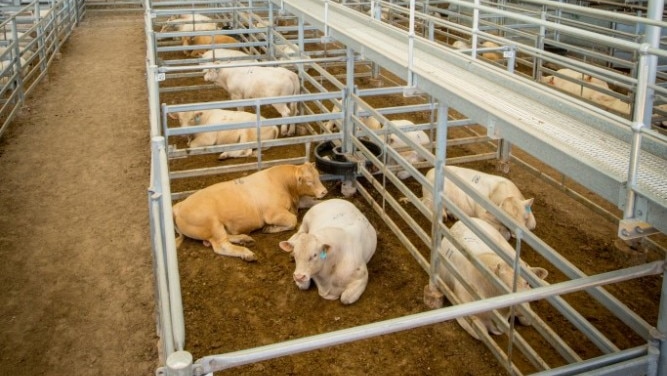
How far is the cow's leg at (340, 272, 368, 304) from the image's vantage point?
5465mm

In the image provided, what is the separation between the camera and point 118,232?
6.67m

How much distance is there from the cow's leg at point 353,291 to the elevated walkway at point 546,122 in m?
1.64

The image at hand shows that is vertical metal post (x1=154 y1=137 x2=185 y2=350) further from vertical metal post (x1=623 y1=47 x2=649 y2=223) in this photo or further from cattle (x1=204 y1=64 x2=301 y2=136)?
cattle (x1=204 y1=64 x2=301 y2=136)

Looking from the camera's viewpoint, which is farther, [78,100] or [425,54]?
[78,100]

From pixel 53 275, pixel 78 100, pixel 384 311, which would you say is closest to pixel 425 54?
pixel 384 311

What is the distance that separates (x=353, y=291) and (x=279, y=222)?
4.77ft

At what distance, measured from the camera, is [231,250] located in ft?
20.4

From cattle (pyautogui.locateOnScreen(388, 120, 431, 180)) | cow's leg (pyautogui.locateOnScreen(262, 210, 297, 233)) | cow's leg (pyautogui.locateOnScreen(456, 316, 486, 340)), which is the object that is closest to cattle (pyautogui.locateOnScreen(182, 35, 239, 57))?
cattle (pyautogui.locateOnScreen(388, 120, 431, 180))

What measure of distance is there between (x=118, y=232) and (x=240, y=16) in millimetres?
9071

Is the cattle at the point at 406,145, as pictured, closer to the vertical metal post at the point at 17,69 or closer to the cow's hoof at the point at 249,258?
the cow's hoof at the point at 249,258

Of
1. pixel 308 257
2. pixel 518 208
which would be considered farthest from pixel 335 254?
pixel 518 208

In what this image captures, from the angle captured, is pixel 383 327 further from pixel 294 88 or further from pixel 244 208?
pixel 294 88

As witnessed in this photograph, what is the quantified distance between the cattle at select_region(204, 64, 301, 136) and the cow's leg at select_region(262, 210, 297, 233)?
8.88ft

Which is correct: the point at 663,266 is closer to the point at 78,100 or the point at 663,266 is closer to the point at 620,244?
the point at 620,244
